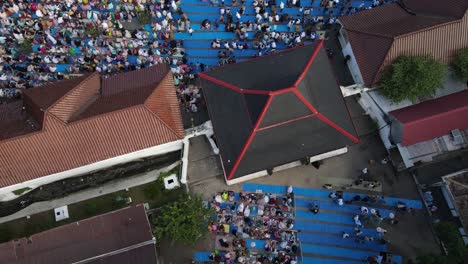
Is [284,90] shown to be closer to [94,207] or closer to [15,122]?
[94,207]

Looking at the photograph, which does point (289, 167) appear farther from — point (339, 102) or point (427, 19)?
point (427, 19)

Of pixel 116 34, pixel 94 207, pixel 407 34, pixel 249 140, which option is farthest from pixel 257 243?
pixel 116 34

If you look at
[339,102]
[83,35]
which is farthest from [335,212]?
[83,35]

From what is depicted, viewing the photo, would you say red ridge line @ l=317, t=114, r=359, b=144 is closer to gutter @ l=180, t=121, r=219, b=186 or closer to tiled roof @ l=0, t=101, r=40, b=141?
gutter @ l=180, t=121, r=219, b=186

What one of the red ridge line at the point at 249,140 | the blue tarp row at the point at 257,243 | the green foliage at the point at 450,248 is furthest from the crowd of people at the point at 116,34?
the green foliage at the point at 450,248

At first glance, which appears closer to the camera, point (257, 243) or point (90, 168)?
point (257, 243)

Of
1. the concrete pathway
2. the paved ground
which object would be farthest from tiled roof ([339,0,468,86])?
the concrete pathway

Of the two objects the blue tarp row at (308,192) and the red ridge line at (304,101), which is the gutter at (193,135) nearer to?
the blue tarp row at (308,192)
